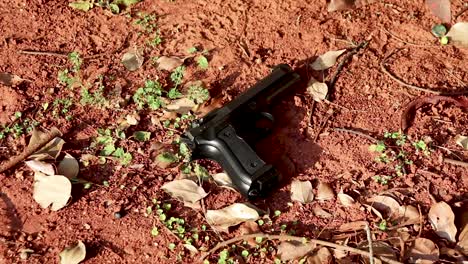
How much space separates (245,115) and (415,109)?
3.47 ft

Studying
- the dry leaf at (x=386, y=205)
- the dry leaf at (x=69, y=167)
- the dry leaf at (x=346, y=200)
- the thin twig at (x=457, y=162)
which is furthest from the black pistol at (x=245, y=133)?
the thin twig at (x=457, y=162)

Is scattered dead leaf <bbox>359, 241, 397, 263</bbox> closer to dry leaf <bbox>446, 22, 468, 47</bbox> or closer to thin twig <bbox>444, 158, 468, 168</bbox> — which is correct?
thin twig <bbox>444, 158, 468, 168</bbox>

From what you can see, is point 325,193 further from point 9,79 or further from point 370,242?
point 9,79

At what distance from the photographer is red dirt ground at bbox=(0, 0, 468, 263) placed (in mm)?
3170

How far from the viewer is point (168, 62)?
3799mm

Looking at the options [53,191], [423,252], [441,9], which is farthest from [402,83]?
[53,191]

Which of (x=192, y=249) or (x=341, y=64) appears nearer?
(x=192, y=249)

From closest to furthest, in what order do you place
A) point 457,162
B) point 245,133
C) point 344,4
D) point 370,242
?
point 370,242
point 457,162
point 245,133
point 344,4

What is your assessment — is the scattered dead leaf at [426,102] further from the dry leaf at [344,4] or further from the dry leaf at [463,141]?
the dry leaf at [344,4]

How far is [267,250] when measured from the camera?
10.1 ft

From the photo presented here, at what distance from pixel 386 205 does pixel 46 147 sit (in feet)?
6.66

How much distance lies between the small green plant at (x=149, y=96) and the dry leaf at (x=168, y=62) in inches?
5.7

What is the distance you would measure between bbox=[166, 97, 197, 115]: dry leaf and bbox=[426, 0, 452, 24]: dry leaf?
71.8 inches

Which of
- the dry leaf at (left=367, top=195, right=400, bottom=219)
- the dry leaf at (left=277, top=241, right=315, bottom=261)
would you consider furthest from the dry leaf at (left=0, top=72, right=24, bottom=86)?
the dry leaf at (left=367, top=195, right=400, bottom=219)
